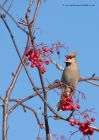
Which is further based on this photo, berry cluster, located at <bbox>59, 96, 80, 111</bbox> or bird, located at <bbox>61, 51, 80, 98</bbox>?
bird, located at <bbox>61, 51, 80, 98</bbox>

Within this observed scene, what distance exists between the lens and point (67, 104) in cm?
322

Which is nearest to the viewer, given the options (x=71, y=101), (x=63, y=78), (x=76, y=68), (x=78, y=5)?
(x=71, y=101)

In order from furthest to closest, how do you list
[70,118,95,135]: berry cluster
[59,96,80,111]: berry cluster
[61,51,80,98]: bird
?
1. [61,51,80,98]: bird
2. [59,96,80,111]: berry cluster
3. [70,118,95,135]: berry cluster

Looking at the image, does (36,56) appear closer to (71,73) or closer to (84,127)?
(84,127)

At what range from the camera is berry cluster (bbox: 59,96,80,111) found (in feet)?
10.3

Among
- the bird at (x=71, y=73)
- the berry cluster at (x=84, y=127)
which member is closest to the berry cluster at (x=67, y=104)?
the berry cluster at (x=84, y=127)

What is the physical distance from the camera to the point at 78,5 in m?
3.75

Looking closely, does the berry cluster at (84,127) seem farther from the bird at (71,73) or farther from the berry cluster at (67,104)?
the bird at (71,73)

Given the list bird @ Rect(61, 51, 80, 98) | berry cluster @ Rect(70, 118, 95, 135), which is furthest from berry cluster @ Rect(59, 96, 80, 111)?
bird @ Rect(61, 51, 80, 98)

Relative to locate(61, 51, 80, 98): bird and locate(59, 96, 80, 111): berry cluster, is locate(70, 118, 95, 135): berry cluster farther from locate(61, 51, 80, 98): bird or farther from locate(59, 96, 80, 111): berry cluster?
locate(61, 51, 80, 98): bird

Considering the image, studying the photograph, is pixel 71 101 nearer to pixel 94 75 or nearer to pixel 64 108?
pixel 64 108

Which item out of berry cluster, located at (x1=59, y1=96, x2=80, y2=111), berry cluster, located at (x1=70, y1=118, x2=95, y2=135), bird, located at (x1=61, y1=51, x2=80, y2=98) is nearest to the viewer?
berry cluster, located at (x1=70, y1=118, x2=95, y2=135)

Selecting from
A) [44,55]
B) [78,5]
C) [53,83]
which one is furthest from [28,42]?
[78,5]

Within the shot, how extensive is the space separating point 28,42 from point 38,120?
23.3 inches
